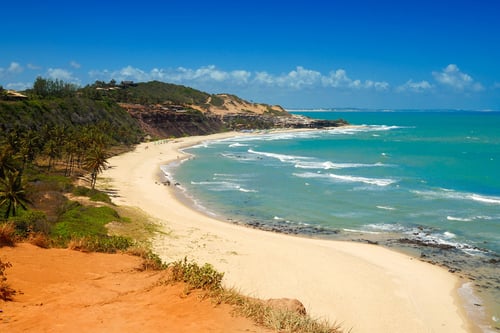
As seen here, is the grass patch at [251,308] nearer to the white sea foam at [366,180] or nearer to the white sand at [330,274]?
the white sand at [330,274]

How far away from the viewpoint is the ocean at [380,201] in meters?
30.7

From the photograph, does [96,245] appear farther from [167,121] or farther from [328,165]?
[167,121]

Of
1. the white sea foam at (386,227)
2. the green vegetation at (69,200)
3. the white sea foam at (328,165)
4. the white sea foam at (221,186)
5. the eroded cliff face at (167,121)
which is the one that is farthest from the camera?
the eroded cliff face at (167,121)

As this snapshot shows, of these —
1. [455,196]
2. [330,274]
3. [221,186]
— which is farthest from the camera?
[221,186]

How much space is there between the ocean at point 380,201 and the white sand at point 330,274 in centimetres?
207

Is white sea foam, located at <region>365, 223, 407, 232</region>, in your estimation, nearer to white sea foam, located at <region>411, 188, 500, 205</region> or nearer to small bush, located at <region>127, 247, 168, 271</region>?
white sea foam, located at <region>411, 188, 500, 205</region>

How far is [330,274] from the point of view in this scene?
84.4ft

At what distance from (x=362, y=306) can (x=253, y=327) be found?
13.4 m

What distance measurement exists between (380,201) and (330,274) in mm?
22670

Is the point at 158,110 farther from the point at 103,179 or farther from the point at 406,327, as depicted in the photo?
the point at 406,327

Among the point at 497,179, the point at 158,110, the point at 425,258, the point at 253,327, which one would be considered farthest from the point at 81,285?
the point at 158,110

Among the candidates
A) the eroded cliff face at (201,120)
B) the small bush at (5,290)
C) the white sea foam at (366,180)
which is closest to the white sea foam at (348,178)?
the white sea foam at (366,180)

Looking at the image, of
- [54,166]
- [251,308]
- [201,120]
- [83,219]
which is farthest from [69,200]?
[201,120]

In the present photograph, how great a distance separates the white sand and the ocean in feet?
6.80
